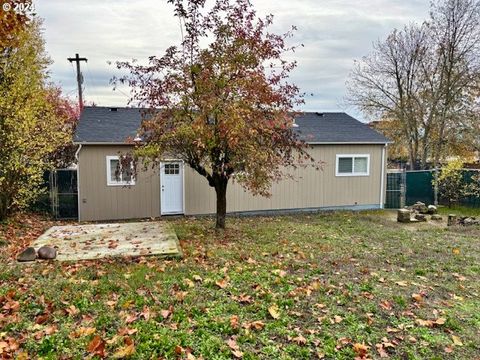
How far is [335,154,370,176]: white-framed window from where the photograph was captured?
14.4m

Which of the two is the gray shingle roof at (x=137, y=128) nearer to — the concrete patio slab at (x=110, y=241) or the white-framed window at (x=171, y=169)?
the white-framed window at (x=171, y=169)

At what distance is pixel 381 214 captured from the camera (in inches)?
542

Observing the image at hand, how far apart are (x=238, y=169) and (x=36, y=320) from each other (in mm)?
5417

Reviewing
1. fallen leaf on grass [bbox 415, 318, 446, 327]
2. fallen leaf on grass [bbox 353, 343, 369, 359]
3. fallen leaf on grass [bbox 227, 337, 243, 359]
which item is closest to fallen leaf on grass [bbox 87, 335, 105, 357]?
fallen leaf on grass [bbox 227, 337, 243, 359]

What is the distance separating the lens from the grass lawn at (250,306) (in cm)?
343

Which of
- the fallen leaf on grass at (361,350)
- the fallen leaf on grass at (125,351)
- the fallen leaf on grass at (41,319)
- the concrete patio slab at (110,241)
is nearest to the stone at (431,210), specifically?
the concrete patio slab at (110,241)

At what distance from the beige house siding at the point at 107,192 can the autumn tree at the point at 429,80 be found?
14.3 m

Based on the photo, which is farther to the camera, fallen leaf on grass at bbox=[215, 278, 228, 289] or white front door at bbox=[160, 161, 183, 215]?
white front door at bbox=[160, 161, 183, 215]

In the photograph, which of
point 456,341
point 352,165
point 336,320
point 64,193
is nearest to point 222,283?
point 336,320

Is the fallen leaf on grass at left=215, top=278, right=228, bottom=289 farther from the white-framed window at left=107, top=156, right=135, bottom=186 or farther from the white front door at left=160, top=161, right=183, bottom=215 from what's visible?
the white front door at left=160, top=161, right=183, bottom=215

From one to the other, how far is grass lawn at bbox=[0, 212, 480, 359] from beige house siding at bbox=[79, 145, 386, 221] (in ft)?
18.8

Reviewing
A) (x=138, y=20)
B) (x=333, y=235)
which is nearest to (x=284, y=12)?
(x=138, y=20)

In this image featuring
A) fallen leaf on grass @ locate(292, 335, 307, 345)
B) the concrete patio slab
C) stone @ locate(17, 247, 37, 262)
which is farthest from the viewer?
the concrete patio slab

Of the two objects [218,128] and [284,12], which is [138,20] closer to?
[284,12]
